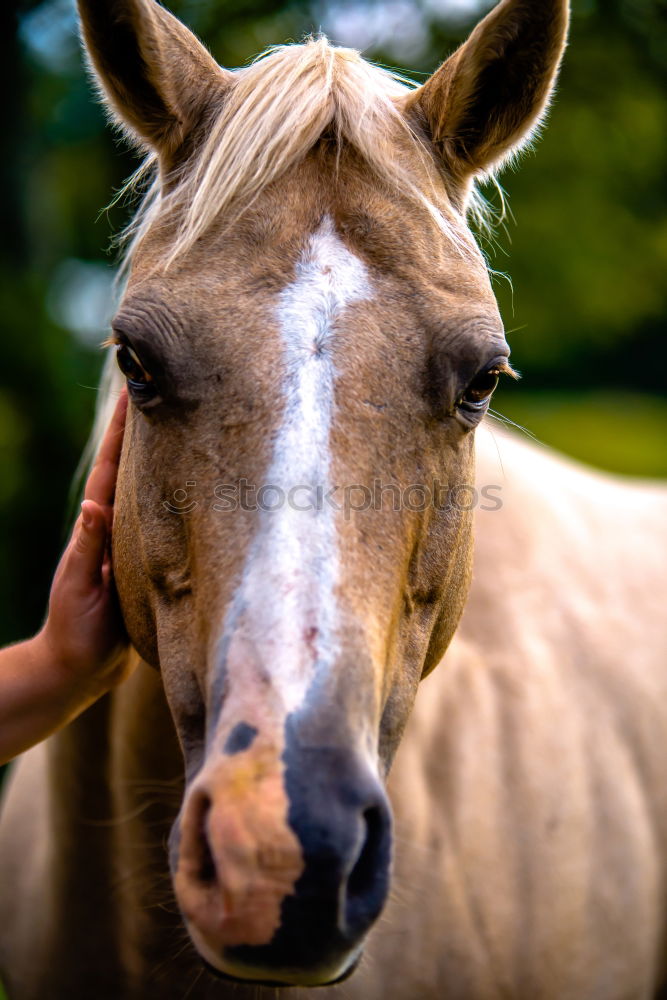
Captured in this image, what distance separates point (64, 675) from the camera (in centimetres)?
226

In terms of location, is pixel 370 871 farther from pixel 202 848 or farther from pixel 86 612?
pixel 86 612

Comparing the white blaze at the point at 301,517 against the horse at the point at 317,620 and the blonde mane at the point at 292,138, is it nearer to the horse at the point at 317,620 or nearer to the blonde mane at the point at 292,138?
the horse at the point at 317,620

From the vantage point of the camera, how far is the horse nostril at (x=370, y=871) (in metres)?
1.54

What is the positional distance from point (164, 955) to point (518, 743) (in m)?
1.30

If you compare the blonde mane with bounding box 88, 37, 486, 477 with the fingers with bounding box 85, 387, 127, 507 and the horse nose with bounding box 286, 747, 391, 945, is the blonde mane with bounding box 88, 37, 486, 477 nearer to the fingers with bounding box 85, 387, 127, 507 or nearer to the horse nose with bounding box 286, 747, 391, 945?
the fingers with bounding box 85, 387, 127, 507

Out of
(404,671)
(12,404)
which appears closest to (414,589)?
(404,671)

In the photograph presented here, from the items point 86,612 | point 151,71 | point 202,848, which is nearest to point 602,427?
point 151,71

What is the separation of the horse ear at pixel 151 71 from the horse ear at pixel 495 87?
1.80 feet

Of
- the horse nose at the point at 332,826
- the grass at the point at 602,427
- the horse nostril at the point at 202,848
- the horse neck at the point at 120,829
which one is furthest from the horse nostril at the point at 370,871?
the grass at the point at 602,427

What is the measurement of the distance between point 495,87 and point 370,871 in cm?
192

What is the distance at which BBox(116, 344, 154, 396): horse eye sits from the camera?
2037 millimetres

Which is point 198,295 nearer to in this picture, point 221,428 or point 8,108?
point 221,428

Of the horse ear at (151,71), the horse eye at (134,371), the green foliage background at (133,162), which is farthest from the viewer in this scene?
the green foliage background at (133,162)

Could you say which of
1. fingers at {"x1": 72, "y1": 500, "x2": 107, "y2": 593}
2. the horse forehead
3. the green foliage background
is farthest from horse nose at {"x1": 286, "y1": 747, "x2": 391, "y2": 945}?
the green foliage background
